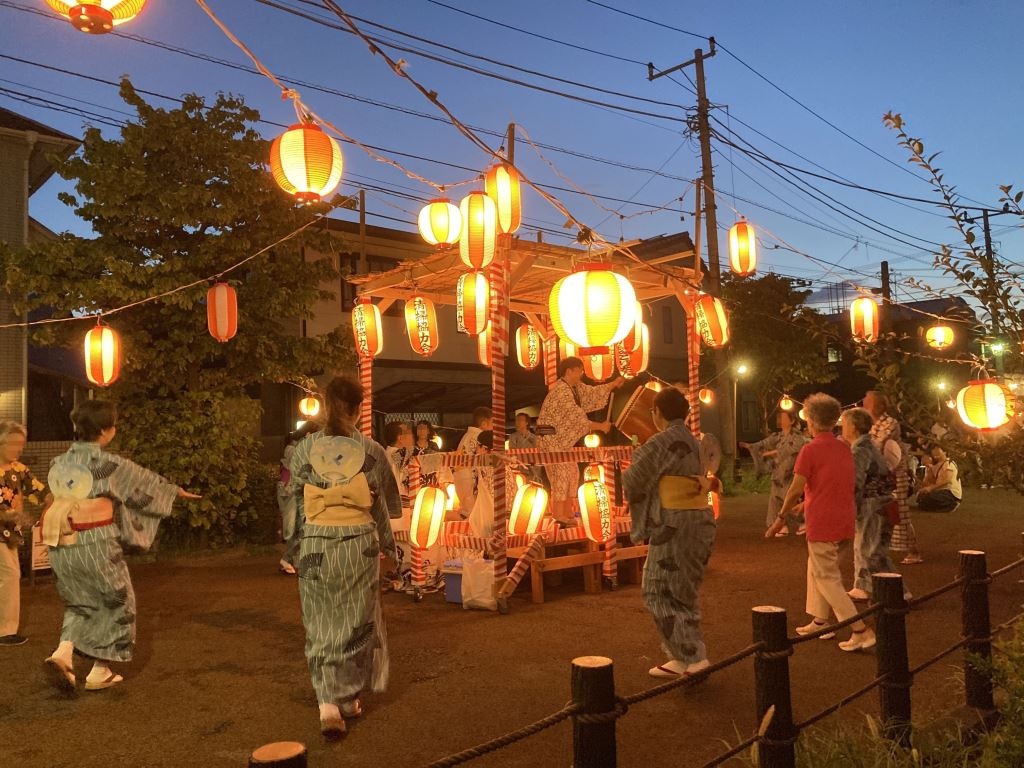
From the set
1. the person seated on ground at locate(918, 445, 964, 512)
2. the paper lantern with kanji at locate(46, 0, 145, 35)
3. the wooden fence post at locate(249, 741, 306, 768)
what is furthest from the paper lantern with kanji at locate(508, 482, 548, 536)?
the person seated on ground at locate(918, 445, 964, 512)

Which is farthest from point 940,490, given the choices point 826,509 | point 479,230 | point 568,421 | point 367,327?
point 479,230

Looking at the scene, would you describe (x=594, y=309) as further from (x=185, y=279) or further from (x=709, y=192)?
(x=709, y=192)

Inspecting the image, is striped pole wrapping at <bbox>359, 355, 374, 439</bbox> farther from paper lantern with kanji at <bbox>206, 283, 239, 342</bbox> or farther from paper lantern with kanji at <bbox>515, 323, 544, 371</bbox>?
paper lantern with kanji at <bbox>515, 323, 544, 371</bbox>

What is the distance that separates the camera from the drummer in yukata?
30.6 feet

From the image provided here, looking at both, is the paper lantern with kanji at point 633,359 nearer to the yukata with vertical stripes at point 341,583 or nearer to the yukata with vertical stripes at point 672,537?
the yukata with vertical stripes at point 672,537

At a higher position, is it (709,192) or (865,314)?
(709,192)

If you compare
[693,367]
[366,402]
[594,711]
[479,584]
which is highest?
[693,367]

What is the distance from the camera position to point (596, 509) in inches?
336

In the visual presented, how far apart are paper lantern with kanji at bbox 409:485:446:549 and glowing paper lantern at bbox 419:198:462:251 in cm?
320

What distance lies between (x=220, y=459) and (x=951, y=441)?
10.4 meters

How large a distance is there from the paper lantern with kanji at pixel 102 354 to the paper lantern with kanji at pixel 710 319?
26.1 feet

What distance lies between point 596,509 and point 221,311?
6165 mm

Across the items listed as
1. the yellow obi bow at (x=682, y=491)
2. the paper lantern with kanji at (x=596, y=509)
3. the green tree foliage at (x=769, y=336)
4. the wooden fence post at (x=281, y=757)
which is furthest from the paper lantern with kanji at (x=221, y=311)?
the green tree foliage at (x=769, y=336)

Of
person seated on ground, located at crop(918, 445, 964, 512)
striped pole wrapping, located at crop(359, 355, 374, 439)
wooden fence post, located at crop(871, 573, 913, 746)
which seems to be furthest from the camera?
person seated on ground, located at crop(918, 445, 964, 512)
